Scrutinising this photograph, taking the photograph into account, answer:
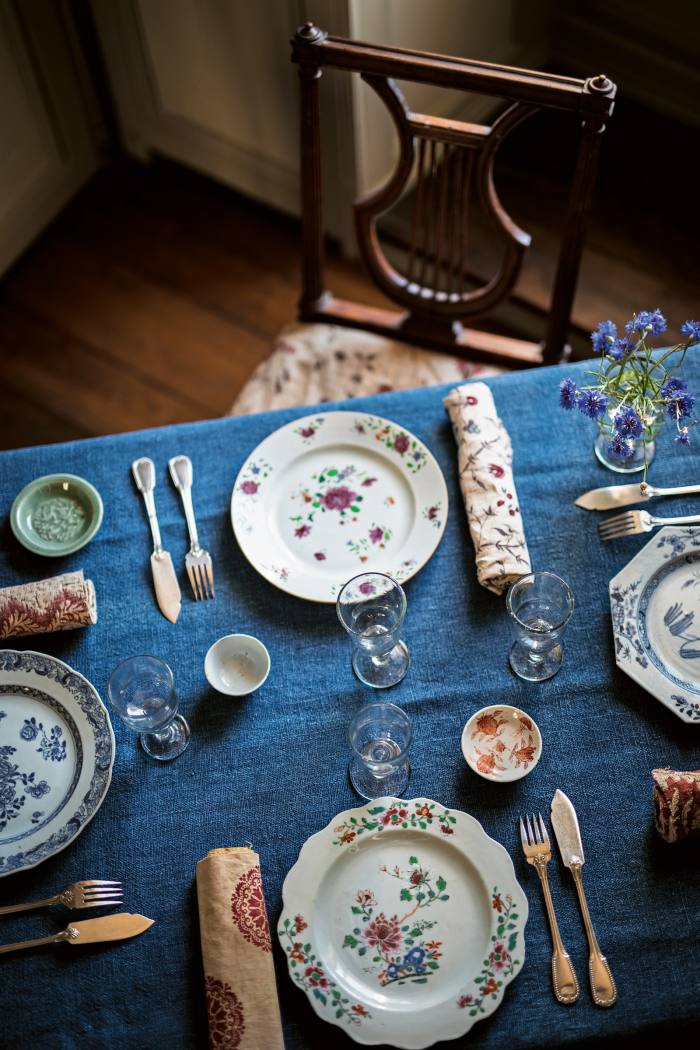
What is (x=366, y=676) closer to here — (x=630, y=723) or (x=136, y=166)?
(x=630, y=723)

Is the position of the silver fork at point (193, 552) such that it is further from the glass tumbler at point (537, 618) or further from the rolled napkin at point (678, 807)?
the rolled napkin at point (678, 807)

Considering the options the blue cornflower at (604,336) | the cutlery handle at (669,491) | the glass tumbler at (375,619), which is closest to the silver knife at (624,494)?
the cutlery handle at (669,491)

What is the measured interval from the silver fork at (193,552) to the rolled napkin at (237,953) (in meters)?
0.36

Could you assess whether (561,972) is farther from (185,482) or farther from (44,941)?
(185,482)

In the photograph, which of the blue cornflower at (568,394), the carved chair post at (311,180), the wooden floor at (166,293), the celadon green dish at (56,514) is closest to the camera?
the blue cornflower at (568,394)

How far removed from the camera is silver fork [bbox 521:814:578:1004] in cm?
105

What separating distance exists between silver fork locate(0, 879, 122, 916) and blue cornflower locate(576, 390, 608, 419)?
819 millimetres

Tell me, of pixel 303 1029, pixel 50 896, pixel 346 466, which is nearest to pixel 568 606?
pixel 346 466

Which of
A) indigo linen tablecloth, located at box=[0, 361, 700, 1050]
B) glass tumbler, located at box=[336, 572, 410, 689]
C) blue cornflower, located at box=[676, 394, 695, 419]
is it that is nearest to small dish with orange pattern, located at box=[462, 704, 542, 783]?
indigo linen tablecloth, located at box=[0, 361, 700, 1050]

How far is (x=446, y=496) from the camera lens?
137cm

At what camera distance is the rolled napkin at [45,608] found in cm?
128

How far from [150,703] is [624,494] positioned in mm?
707

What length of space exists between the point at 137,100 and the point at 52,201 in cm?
38

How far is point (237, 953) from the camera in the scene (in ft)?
3.48
